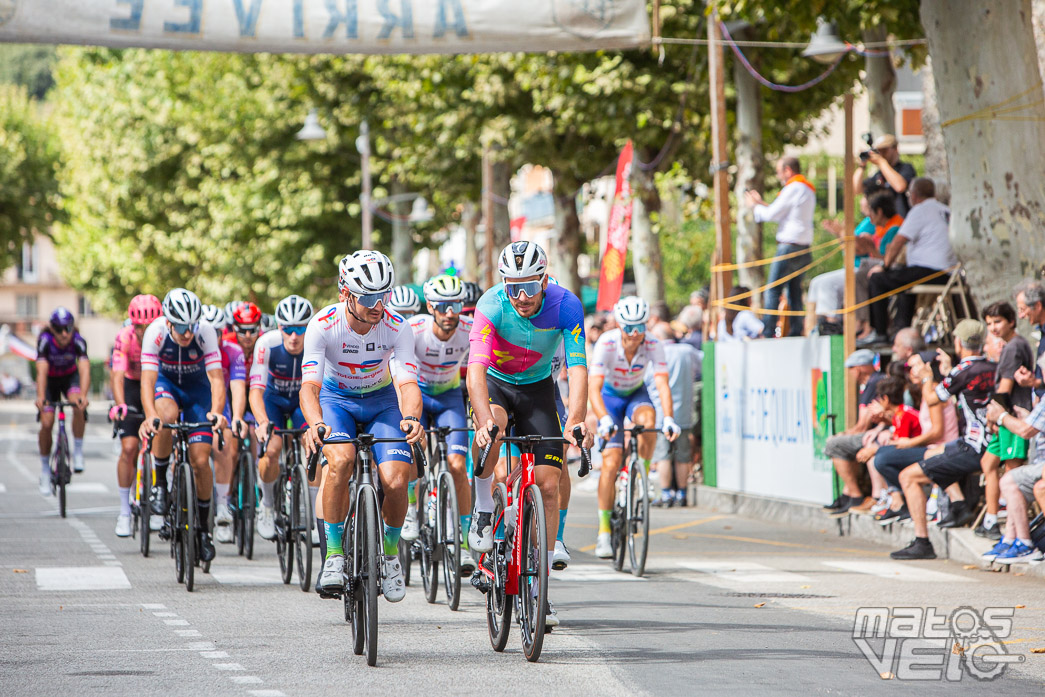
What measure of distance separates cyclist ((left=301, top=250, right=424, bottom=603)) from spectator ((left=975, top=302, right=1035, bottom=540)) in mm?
5281

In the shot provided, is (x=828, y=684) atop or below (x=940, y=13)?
below

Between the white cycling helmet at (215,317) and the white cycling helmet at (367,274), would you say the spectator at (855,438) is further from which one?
the white cycling helmet at (367,274)

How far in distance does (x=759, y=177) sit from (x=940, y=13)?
29.3ft

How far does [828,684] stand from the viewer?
23.7 feet

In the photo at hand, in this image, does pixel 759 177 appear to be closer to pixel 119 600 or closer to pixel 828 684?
pixel 119 600

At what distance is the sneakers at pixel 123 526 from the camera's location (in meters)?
13.8

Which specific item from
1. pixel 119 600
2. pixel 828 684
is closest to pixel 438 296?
pixel 119 600

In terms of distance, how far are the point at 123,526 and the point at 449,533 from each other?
4.76 m

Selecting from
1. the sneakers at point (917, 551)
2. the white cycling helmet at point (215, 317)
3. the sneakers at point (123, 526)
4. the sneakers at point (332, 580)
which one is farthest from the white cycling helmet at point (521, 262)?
the sneakers at point (123, 526)

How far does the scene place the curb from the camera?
12.3m

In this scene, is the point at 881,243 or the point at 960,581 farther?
the point at 881,243

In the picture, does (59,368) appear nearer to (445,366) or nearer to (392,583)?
(445,366)

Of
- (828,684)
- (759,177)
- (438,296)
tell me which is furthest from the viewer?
(759,177)

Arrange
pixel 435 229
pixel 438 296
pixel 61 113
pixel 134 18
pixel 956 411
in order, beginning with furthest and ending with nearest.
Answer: pixel 61 113, pixel 435 229, pixel 956 411, pixel 134 18, pixel 438 296
